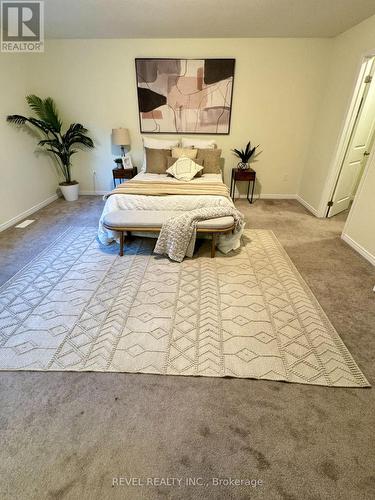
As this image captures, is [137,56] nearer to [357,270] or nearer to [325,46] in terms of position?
[325,46]

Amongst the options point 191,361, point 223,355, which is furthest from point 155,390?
point 223,355

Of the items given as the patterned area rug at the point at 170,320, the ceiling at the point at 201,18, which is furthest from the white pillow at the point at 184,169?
the ceiling at the point at 201,18

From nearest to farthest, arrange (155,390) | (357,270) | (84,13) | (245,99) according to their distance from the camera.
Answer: (155,390) < (357,270) < (84,13) < (245,99)

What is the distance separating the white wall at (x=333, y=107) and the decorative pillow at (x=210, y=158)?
1565 millimetres

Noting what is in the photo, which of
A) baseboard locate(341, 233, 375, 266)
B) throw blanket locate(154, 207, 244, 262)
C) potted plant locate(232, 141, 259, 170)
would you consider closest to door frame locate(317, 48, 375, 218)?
baseboard locate(341, 233, 375, 266)

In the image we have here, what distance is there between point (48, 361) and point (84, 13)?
3.61 meters

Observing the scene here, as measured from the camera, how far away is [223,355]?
5.11 feet

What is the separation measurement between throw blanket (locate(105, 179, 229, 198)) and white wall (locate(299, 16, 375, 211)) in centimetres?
168

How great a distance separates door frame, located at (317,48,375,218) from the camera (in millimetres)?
2939

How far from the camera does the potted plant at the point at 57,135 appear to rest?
11.9ft

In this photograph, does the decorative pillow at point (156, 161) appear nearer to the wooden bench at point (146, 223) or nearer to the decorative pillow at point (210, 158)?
the decorative pillow at point (210, 158)

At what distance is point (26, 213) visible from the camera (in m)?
3.65

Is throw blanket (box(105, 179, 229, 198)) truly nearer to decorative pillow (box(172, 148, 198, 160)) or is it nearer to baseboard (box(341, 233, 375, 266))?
decorative pillow (box(172, 148, 198, 160))
